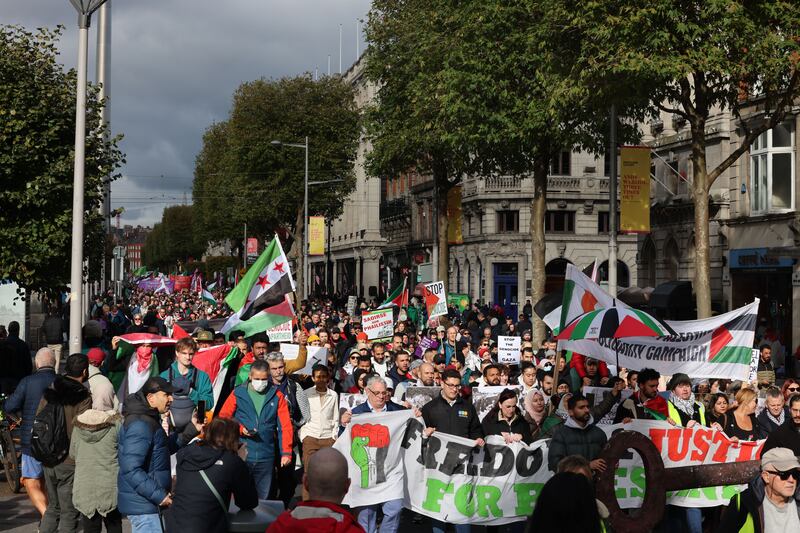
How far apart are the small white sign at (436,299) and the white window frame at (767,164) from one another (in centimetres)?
1160

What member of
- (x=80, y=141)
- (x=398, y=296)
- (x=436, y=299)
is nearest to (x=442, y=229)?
(x=398, y=296)

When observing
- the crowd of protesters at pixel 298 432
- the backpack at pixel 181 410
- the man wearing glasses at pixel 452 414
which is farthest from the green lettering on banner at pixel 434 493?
the backpack at pixel 181 410

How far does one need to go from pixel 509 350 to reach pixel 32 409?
10.2 metres

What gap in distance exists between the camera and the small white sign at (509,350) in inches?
767

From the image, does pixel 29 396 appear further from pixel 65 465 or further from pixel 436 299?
pixel 436 299

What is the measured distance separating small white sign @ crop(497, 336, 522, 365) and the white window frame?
47.9 feet

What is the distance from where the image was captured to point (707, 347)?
1280cm

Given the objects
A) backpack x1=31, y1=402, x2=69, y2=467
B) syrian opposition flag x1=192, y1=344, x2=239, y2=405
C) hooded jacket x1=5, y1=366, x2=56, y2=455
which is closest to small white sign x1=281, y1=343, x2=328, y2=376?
syrian opposition flag x1=192, y1=344, x2=239, y2=405

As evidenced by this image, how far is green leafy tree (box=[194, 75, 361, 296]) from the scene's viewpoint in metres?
62.3

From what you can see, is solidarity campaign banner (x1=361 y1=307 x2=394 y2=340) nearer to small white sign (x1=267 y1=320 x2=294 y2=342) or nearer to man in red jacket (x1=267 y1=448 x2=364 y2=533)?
small white sign (x1=267 y1=320 x2=294 y2=342)

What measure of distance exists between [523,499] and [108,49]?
2538 centimetres

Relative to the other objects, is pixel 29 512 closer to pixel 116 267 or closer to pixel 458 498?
pixel 458 498

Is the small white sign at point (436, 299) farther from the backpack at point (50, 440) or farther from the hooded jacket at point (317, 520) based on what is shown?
the hooded jacket at point (317, 520)

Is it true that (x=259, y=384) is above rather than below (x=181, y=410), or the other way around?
→ above
